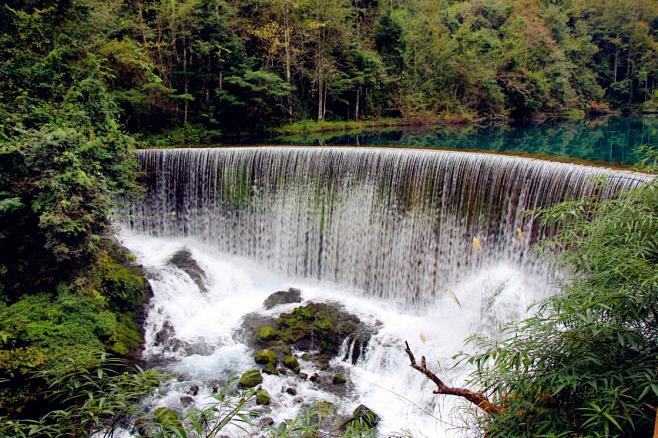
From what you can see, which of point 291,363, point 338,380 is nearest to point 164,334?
point 291,363

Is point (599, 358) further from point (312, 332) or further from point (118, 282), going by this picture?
point (118, 282)

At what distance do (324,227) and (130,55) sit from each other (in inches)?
313

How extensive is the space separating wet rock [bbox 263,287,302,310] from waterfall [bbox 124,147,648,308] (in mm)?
985

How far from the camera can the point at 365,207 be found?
1025cm

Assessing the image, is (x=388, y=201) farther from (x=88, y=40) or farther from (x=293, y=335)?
(x=88, y=40)

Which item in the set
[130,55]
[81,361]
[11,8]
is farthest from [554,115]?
[81,361]

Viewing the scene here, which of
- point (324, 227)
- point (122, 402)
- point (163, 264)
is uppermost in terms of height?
point (122, 402)

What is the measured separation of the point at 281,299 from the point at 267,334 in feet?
4.55

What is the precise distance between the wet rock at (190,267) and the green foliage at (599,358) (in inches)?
317

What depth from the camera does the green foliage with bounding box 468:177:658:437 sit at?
232 centimetres

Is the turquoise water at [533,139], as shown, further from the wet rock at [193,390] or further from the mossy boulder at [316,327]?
the wet rock at [193,390]

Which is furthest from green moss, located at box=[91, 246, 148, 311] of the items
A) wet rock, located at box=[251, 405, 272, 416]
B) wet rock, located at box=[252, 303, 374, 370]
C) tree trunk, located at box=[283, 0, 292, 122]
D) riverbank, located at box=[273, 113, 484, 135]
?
tree trunk, located at box=[283, 0, 292, 122]

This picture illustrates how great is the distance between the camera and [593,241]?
308 cm

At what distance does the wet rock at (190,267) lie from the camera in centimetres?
998
